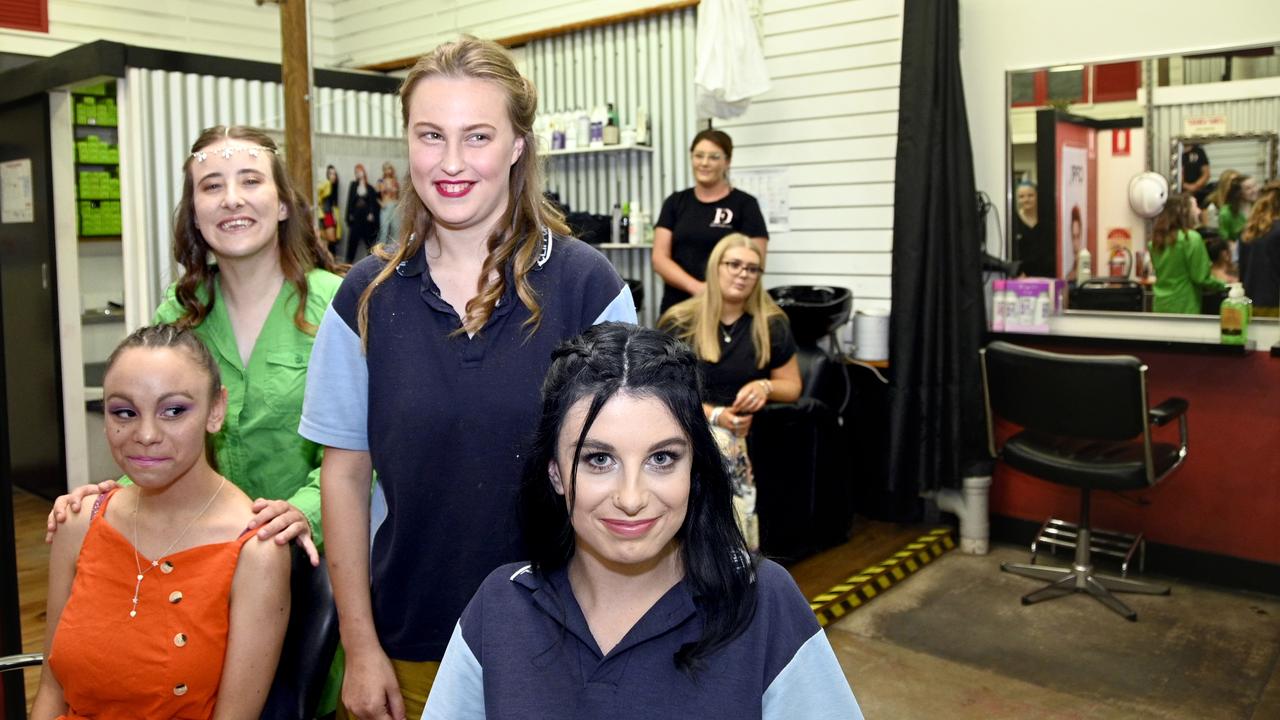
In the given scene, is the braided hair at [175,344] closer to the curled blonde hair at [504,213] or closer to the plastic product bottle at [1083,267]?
the curled blonde hair at [504,213]

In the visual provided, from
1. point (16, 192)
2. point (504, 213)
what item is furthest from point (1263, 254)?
point (16, 192)

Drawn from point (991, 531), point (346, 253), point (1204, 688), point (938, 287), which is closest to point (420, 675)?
point (1204, 688)

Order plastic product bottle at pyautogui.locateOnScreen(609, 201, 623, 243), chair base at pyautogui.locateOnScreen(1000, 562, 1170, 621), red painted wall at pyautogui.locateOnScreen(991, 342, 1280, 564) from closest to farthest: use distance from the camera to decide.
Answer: chair base at pyautogui.locateOnScreen(1000, 562, 1170, 621) < red painted wall at pyautogui.locateOnScreen(991, 342, 1280, 564) < plastic product bottle at pyautogui.locateOnScreen(609, 201, 623, 243)

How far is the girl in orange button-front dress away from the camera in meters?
1.71

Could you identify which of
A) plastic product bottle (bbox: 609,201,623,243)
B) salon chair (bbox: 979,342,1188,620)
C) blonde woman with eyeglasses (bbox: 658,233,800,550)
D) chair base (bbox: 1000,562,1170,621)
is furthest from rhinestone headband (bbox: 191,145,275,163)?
plastic product bottle (bbox: 609,201,623,243)

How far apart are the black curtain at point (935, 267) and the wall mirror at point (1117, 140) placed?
1.10ft

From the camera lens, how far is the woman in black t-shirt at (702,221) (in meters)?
5.40

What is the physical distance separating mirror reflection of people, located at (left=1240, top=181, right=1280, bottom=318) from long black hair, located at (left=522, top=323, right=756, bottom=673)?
4147 millimetres

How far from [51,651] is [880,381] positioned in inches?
170

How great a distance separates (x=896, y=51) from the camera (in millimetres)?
5422

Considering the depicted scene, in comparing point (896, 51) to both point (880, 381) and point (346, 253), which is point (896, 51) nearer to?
point (880, 381)

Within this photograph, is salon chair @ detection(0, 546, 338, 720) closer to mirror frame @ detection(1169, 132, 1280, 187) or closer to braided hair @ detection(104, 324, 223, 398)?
braided hair @ detection(104, 324, 223, 398)

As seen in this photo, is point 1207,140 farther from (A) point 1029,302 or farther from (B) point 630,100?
(B) point 630,100

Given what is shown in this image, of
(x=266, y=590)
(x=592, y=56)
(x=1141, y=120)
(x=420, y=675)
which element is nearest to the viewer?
(x=420, y=675)
